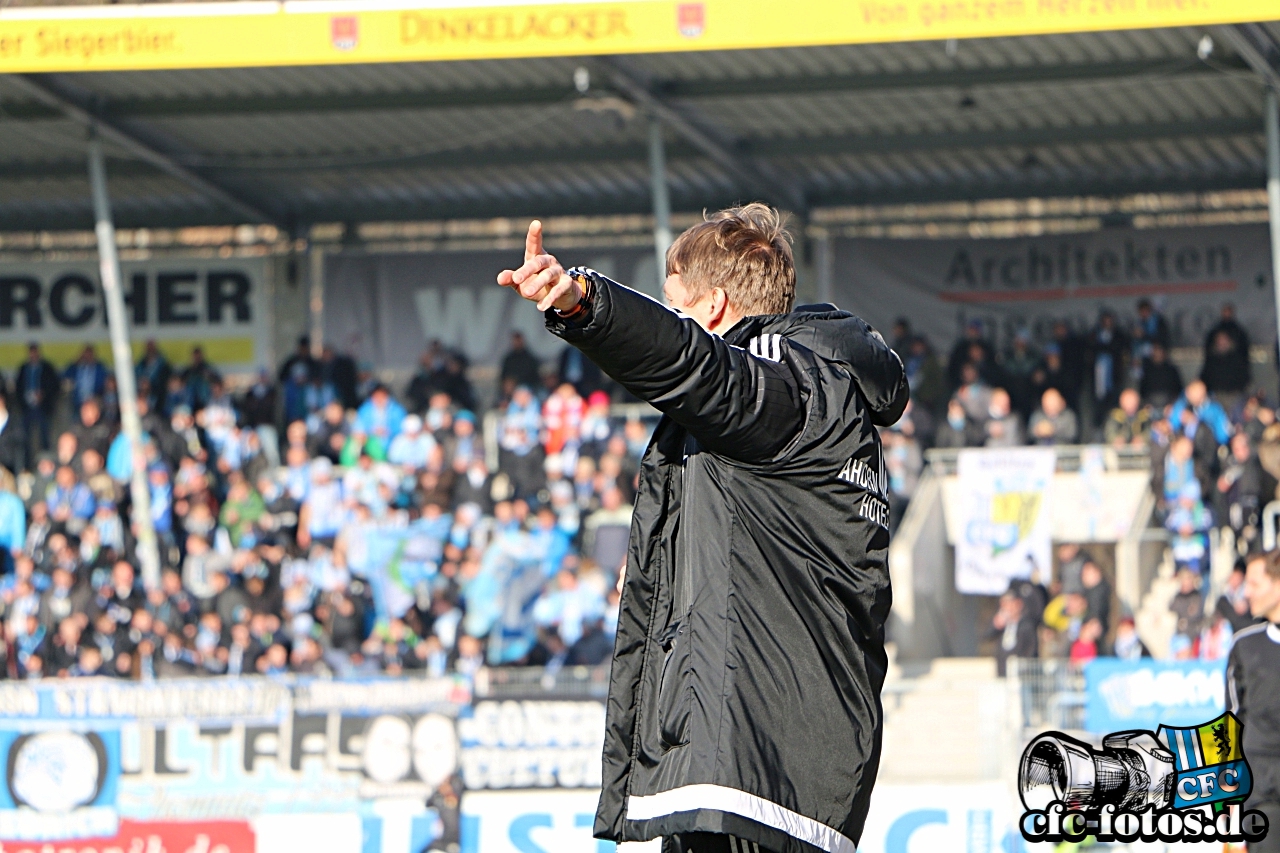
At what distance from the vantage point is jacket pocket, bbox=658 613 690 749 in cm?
299

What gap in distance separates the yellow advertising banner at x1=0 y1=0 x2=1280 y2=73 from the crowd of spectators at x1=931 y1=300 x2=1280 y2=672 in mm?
3759

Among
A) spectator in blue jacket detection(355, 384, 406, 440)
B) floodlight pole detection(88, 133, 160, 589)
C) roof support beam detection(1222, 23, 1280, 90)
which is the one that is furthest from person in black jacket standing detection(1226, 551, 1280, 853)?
spectator in blue jacket detection(355, 384, 406, 440)

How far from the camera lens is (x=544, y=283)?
8.91ft

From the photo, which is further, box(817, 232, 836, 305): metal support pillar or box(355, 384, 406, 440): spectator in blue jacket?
box(817, 232, 836, 305): metal support pillar

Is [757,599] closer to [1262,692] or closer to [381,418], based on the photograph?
[1262,692]

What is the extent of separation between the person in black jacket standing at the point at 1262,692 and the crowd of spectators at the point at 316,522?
8809 mm

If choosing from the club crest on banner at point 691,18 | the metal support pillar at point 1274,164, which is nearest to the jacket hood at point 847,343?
the club crest on banner at point 691,18

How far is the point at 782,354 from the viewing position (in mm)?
3047

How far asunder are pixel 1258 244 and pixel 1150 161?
175cm

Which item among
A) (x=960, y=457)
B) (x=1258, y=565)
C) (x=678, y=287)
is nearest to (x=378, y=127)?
(x=960, y=457)

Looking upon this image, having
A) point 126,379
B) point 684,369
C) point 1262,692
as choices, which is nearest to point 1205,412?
point 1262,692

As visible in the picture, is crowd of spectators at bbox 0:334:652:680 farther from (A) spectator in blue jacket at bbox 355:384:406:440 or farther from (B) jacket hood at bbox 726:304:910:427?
(B) jacket hood at bbox 726:304:910:427

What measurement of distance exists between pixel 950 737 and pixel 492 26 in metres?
7.11

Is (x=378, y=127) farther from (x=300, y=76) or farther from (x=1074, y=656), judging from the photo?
(x=1074, y=656)
